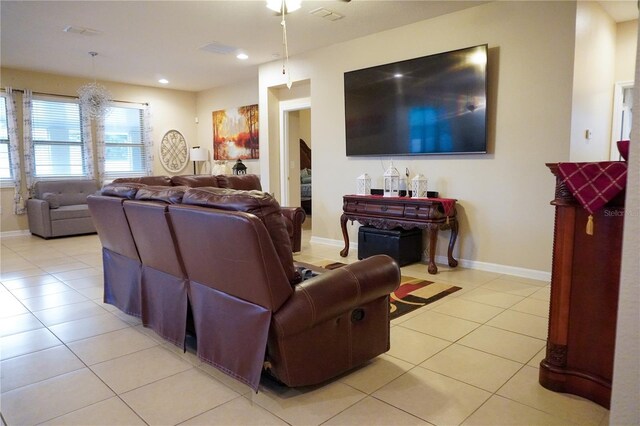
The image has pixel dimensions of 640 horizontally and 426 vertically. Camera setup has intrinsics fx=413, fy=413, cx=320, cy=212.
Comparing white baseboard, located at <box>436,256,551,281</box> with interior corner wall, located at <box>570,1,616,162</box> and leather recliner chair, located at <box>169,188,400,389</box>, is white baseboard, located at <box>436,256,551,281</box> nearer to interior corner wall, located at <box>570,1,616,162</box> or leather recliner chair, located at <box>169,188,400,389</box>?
interior corner wall, located at <box>570,1,616,162</box>

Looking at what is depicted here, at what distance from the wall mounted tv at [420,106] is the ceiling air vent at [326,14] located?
794 mm

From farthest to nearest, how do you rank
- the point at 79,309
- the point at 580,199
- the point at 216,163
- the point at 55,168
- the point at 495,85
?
the point at 216,163 < the point at 55,168 < the point at 495,85 < the point at 79,309 < the point at 580,199

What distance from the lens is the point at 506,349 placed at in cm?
255

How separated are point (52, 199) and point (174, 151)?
2.72m

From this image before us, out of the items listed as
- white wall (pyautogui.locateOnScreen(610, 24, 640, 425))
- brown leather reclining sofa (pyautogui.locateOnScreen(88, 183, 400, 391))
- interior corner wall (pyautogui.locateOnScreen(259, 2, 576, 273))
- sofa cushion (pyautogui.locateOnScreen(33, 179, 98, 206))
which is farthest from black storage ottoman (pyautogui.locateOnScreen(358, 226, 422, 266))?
sofa cushion (pyautogui.locateOnScreen(33, 179, 98, 206))

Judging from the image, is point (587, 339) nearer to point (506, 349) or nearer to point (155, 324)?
point (506, 349)

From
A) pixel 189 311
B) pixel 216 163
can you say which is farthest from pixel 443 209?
pixel 216 163

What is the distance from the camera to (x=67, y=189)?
23.2 feet

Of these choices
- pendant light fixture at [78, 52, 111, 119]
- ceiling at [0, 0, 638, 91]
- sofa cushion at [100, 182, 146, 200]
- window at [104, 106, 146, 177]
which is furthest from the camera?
window at [104, 106, 146, 177]

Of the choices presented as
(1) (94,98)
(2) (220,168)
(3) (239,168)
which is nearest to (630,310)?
(1) (94,98)

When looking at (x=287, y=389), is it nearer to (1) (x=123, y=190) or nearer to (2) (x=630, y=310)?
(2) (x=630, y=310)

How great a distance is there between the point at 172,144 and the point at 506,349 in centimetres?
789

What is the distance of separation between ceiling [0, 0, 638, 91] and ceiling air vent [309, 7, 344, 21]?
63 millimetres

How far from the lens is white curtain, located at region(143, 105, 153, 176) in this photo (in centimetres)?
831
